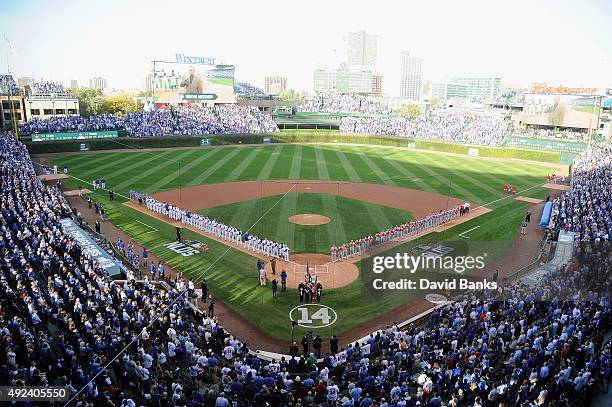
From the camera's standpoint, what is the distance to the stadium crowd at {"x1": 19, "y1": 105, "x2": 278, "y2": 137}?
2260 inches

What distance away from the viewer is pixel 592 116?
60.6m

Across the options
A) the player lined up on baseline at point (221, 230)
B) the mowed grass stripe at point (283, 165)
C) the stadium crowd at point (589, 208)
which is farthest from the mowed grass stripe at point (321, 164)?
the stadium crowd at point (589, 208)

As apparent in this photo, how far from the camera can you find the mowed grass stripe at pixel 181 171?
38.9 metres

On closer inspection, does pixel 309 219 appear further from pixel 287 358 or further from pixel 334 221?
pixel 287 358

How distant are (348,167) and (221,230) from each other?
25.8m

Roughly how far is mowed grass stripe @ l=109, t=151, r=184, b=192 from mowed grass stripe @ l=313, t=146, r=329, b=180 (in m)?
16.0

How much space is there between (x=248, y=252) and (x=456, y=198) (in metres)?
19.6

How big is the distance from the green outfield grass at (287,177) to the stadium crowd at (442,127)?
756 cm

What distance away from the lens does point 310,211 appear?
31328 millimetres

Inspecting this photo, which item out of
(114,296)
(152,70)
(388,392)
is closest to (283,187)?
(114,296)

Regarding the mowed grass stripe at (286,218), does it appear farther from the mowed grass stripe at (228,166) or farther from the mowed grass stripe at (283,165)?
the mowed grass stripe at (228,166)

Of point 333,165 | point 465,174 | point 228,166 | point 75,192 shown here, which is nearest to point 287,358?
point 75,192

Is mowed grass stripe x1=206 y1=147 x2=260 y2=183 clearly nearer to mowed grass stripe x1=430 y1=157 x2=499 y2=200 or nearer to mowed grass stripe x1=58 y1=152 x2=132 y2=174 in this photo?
mowed grass stripe x1=58 y1=152 x2=132 y2=174
